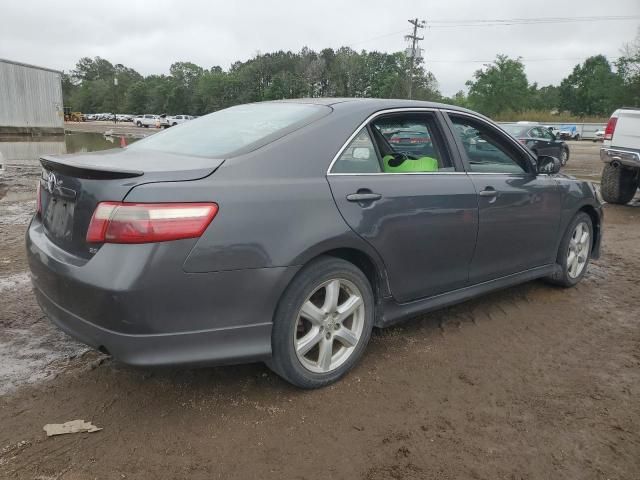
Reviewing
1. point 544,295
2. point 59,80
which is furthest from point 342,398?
point 59,80

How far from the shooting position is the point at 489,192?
3.58 m

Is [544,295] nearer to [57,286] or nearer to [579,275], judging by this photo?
[579,275]

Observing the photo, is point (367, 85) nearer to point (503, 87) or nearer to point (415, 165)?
point (503, 87)

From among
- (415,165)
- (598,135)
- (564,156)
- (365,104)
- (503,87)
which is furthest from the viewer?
(503,87)

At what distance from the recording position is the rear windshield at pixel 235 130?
275 cm

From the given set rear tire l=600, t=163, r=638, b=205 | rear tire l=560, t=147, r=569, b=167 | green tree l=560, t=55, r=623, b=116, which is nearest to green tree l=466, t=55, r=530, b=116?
green tree l=560, t=55, r=623, b=116

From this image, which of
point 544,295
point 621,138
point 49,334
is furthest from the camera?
point 621,138

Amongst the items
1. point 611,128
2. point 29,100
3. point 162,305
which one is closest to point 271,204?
point 162,305

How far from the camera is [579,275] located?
477cm

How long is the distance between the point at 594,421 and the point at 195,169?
234 cm

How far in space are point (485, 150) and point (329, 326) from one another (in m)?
1.99

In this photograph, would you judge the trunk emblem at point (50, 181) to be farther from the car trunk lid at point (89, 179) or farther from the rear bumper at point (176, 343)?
the rear bumper at point (176, 343)

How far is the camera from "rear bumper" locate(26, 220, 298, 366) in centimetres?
218

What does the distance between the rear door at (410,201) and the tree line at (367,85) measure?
6157cm
